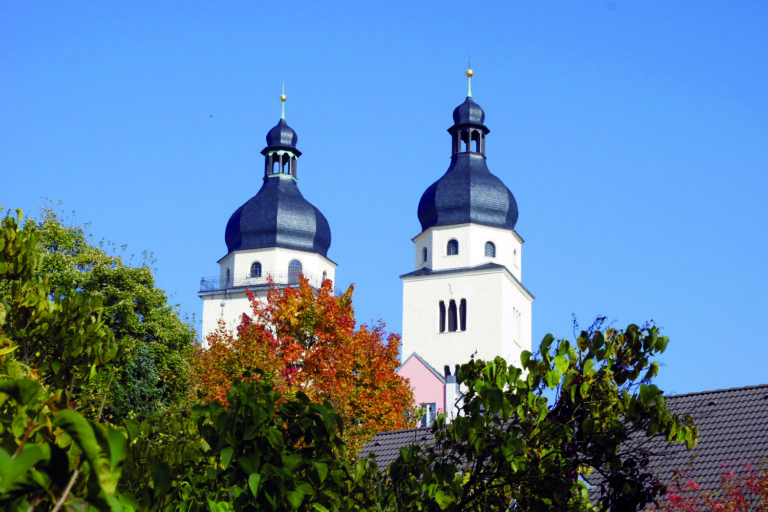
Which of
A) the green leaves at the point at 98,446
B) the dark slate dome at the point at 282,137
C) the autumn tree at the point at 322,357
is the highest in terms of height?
the dark slate dome at the point at 282,137

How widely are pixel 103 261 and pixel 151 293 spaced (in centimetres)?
203

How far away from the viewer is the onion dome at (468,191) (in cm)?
6028

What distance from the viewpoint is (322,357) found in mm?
39906

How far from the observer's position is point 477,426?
6246mm

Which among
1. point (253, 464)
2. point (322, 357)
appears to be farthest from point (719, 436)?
point (322, 357)

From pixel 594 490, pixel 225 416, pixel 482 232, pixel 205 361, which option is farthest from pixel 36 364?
pixel 482 232

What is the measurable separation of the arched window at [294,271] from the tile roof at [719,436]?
145 ft

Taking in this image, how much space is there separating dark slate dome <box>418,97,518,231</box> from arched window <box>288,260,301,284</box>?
733cm

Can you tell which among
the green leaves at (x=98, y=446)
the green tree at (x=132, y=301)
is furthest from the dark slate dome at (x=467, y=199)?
the green leaves at (x=98, y=446)

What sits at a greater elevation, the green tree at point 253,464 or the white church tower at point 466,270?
the white church tower at point 466,270

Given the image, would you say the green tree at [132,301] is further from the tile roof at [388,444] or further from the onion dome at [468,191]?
the onion dome at [468,191]

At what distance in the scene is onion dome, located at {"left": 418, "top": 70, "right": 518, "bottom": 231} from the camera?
6028 cm

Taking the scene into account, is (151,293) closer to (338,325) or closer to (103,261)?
(103,261)

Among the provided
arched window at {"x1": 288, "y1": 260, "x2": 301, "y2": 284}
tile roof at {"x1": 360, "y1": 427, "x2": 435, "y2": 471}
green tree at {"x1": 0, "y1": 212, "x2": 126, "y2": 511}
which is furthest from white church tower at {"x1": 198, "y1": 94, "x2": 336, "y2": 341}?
green tree at {"x1": 0, "y1": 212, "x2": 126, "y2": 511}
